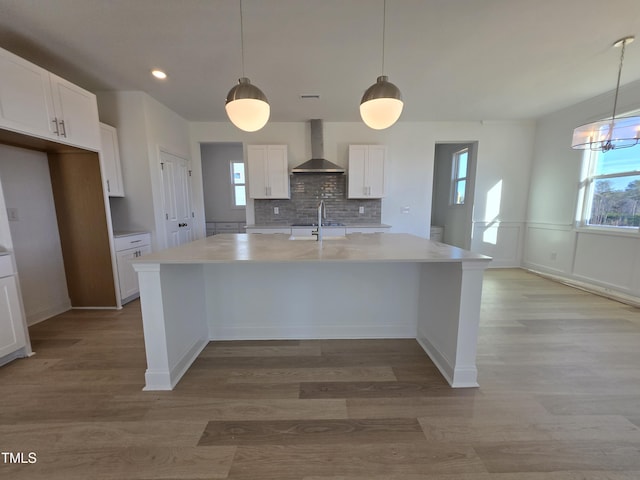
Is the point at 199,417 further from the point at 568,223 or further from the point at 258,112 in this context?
the point at 568,223

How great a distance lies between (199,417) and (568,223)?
17.7ft

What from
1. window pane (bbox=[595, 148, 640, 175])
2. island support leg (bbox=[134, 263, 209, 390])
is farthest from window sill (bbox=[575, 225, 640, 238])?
island support leg (bbox=[134, 263, 209, 390])

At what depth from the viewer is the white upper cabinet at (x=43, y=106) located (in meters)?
1.97

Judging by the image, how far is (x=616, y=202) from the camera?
3389 millimetres

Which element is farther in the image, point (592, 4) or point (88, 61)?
point (88, 61)

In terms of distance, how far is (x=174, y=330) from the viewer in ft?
5.74

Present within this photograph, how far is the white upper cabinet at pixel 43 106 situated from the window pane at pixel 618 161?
6366mm

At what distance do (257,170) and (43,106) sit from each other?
2574 mm

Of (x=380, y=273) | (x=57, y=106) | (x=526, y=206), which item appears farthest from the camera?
(x=526, y=206)

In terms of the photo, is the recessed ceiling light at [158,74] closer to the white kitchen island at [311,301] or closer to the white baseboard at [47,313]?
the white kitchen island at [311,301]

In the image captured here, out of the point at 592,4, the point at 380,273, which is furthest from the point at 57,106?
the point at 592,4

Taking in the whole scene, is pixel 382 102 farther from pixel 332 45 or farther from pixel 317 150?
pixel 317 150

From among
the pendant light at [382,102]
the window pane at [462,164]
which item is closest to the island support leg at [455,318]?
the pendant light at [382,102]

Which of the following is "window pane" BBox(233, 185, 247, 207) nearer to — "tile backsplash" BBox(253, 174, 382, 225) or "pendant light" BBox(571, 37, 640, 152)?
"tile backsplash" BBox(253, 174, 382, 225)
